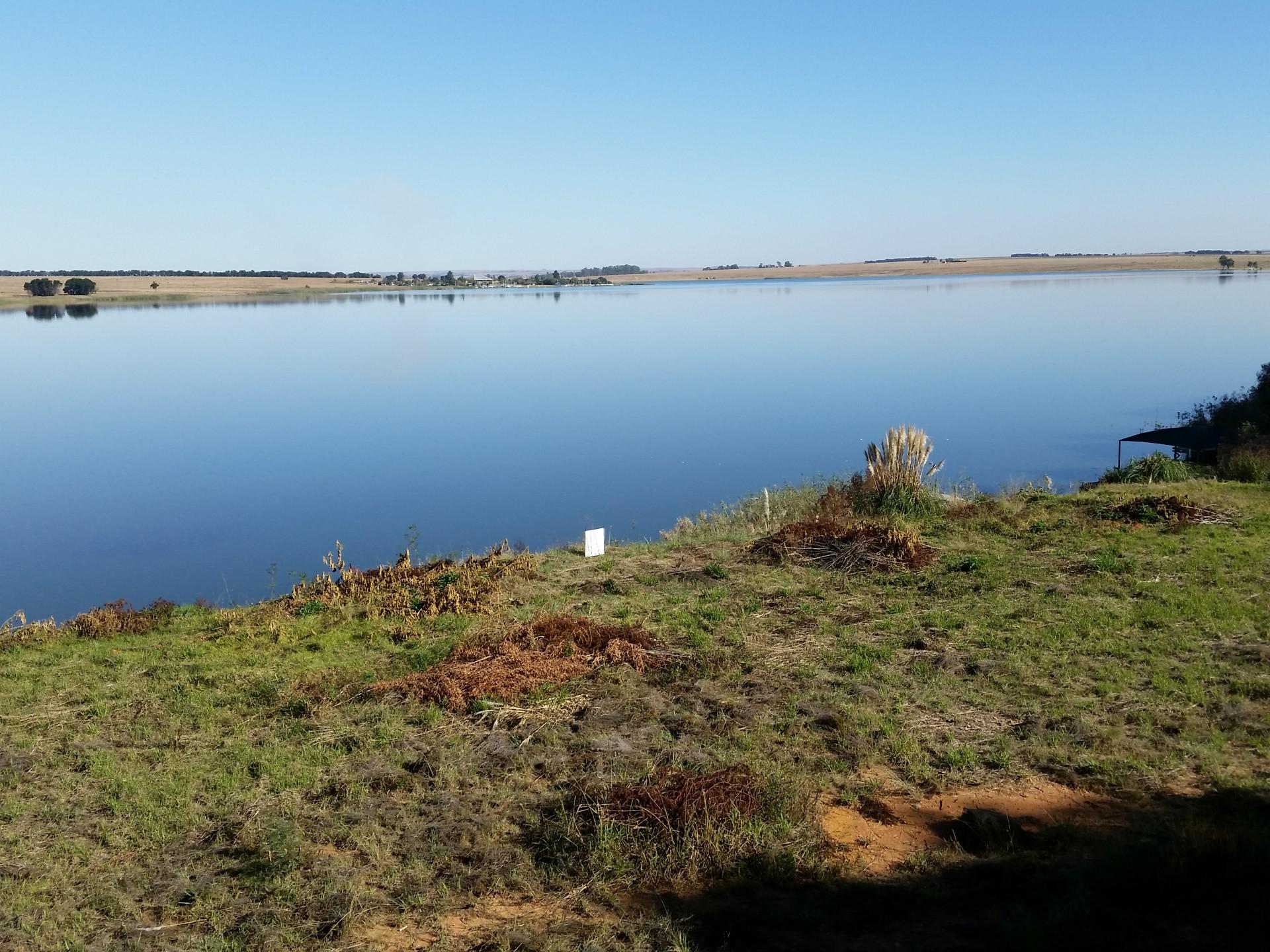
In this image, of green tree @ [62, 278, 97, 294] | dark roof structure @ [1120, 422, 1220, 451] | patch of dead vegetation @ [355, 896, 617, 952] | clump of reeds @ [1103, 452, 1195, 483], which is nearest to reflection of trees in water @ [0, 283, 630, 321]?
green tree @ [62, 278, 97, 294]

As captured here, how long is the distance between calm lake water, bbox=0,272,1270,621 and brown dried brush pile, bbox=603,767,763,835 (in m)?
10.2

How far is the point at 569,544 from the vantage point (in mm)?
13391

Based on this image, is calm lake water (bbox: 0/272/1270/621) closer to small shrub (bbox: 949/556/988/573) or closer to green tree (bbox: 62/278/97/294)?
small shrub (bbox: 949/556/988/573)

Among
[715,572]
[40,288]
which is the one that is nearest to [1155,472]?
[715,572]

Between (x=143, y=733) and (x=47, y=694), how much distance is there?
4.62 ft

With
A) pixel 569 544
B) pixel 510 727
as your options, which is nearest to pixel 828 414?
pixel 569 544

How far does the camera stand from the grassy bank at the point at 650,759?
4523mm

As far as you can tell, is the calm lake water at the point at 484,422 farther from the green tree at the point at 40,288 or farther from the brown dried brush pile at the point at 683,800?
the green tree at the point at 40,288

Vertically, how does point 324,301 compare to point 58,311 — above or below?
above

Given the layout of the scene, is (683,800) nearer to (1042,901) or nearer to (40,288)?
(1042,901)

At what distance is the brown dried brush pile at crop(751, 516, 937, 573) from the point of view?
35.7 feet

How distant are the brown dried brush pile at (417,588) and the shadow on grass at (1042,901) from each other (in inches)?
217

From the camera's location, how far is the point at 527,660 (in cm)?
791

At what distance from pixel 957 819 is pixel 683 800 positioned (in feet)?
5.06
